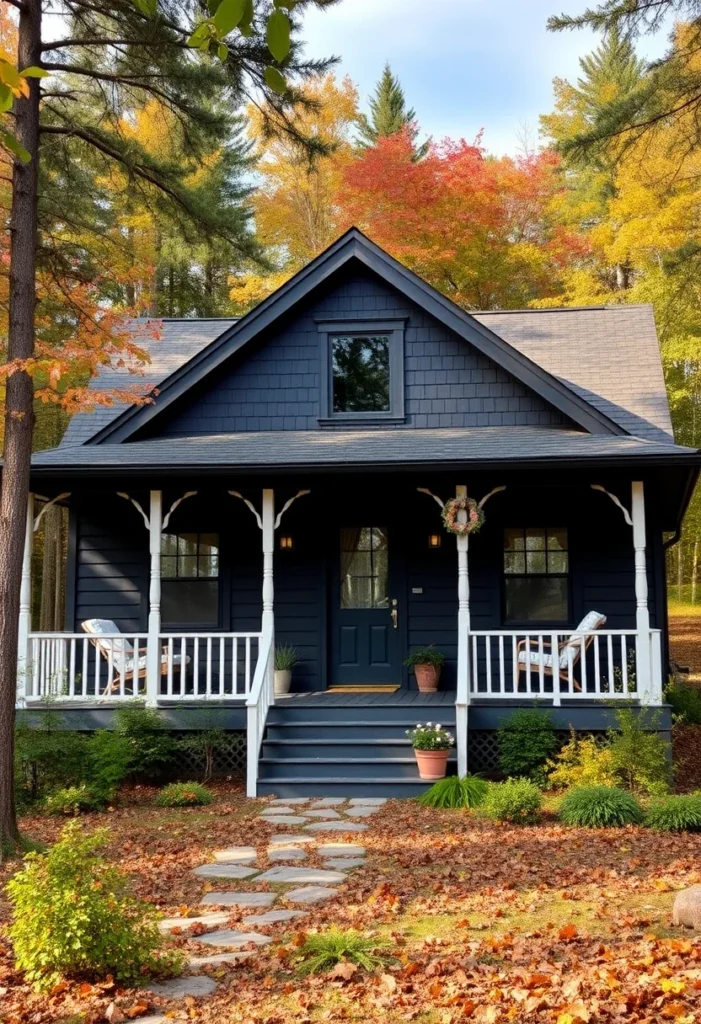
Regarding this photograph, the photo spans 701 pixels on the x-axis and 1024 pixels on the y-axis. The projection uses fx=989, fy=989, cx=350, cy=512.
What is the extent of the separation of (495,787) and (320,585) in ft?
13.7

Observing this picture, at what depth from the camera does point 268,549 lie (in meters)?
10.6

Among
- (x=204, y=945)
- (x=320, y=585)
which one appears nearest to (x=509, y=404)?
(x=320, y=585)

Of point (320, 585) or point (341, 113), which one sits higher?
point (341, 113)

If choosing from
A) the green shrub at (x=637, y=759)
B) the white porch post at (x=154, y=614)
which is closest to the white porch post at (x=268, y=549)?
the white porch post at (x=154, y=614)

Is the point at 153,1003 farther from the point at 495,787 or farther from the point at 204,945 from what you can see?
the point at 495,787

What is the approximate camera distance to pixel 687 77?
915 centimetres

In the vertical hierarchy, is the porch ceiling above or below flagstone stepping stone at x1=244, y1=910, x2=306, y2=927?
above

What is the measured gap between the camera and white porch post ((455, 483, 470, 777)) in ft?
32.0

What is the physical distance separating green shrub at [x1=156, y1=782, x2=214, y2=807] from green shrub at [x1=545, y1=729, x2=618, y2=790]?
324 cm

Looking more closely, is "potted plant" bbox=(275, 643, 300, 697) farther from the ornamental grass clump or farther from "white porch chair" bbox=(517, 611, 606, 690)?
"white porch chair" bbox=(517, 611, 606, 690)

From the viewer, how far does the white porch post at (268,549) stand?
1056 centimetres

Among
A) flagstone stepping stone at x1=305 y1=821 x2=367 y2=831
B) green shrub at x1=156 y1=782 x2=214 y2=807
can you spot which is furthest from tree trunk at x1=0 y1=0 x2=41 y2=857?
flagstone stepping stone at x1=305 y1=821 x2=367 y2=831

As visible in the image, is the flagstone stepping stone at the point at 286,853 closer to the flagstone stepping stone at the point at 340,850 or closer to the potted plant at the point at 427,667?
the flagstone stepping stone at the point at 340,850

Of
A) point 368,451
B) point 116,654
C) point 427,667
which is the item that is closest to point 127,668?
point 116,654
